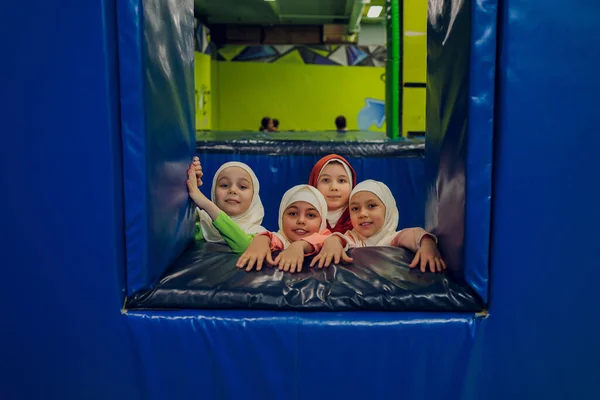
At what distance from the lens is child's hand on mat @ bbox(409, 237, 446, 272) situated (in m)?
1.65

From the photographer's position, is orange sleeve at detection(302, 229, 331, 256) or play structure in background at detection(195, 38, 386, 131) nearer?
orange sleeve at detection(302, 229, 331, 256)

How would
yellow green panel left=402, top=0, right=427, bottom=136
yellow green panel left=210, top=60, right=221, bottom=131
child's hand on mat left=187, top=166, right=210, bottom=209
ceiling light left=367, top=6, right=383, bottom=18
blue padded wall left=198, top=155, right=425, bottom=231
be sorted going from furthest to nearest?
1. yellow green panel left=210, top=60, right=221, bottom=131
2. ceiling light left=367, top=6, right=383, bottom=18
3. yellow green panel left=402, top=0, right=427, bottom=136
4. blue padded wall left=198, top=155, right=425, bottom=231
5. child's hand on mat left=187, top=166, right=210, bottom=209

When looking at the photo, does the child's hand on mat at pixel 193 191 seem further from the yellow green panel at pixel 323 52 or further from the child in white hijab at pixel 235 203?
the yellow green panel at pixel 323 52

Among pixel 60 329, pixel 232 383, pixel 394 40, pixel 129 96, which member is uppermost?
pixel 394 40

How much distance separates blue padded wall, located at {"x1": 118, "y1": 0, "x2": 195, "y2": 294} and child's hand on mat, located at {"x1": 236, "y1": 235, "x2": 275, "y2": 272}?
24 centimetres

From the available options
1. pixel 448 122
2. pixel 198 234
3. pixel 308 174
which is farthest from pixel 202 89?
pixel 448 122

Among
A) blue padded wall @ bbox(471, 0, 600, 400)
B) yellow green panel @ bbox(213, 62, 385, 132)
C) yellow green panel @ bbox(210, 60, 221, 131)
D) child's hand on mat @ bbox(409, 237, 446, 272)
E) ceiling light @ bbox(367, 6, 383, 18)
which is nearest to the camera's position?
blue padded wall @ bbox(471, 0, 600, 400)

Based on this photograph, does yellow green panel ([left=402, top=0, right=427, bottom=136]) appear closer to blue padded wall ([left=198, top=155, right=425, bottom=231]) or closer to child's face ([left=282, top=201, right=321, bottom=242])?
blue padded wall ([left=198, top=155, right=425, bottom=231])

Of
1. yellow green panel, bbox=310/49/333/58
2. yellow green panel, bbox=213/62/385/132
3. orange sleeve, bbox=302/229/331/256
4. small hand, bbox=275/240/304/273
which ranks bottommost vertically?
small hand, bbox=275/240/304/273

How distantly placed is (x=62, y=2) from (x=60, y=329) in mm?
826

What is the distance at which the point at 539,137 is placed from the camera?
133 centimetres

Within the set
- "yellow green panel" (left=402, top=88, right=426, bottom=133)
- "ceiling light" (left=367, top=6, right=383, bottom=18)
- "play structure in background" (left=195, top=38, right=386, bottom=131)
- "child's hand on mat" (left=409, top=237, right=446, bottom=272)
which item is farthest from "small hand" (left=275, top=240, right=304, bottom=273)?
"play structure in background" (left=195, top=38, right=386, bottom=131)

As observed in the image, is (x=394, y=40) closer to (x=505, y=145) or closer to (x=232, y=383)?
(x=505, y=145)

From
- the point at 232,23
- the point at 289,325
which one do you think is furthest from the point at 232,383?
the point at 232,23
